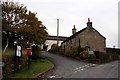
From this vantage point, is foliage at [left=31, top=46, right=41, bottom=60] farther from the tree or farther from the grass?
the grass

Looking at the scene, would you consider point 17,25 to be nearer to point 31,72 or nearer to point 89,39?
point 31,72

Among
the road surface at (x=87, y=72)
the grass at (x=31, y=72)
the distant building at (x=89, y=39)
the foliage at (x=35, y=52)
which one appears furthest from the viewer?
the distant building at (x=89, y=39)

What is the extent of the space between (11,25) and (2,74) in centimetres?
1754

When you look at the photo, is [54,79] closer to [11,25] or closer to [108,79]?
[108,79]

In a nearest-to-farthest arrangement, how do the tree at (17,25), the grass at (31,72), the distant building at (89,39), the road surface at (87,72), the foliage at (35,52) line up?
the grass at (31,72)
the road surface at (87,72)
the tree at (17,25)
the foliage at (35,52)
the distant building at (89,39)

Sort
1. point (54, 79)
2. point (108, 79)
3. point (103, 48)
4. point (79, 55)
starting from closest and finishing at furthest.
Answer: point (108, 79) < point (54, 79) < point (79, 55) < point (103, 48)

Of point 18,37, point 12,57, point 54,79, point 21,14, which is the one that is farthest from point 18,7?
point 54,79

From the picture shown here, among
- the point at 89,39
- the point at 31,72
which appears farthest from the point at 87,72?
the point at 89,39

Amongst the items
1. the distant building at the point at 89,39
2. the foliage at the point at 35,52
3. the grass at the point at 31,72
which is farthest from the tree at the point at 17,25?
the distant building at the point at 89,39

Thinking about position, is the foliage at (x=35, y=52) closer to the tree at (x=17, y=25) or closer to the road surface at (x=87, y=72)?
the tree at (x=17, y=25)

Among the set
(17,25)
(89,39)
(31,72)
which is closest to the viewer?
(31,72)

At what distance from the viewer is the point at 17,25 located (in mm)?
38219

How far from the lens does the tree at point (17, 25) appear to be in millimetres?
37688

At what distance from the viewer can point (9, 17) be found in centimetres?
3819
